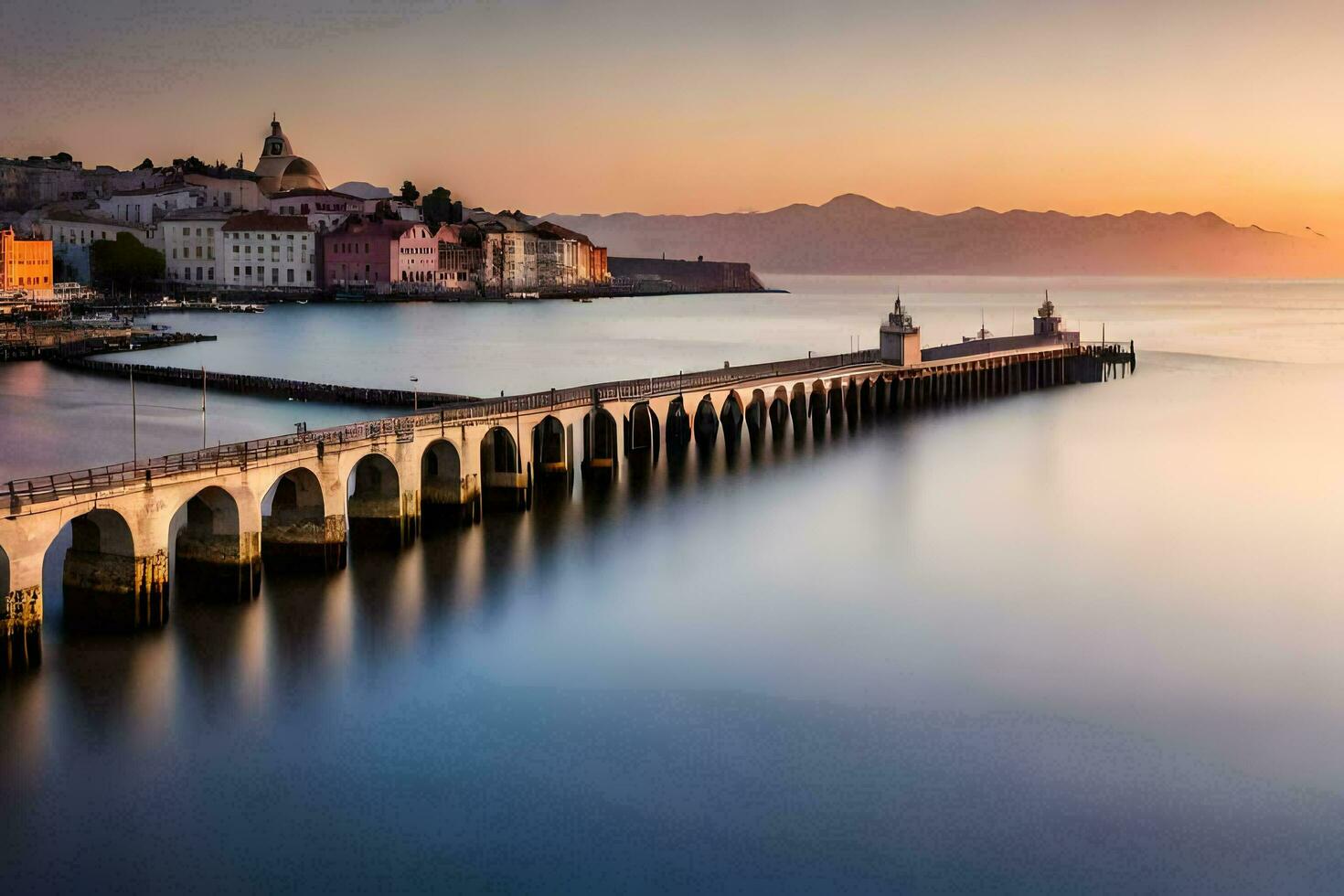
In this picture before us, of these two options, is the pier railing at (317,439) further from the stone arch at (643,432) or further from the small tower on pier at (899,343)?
the small tower on pier at (899,343)

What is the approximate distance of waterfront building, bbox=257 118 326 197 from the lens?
147375 millimetres

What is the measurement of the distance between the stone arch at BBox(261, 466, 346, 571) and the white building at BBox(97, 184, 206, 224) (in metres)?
114

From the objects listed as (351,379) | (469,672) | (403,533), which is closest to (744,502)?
(403,533)

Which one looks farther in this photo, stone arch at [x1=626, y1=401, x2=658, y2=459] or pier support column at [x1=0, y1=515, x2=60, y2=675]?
stone arch at [x1=626, y1=401, x2=658, y2=459]

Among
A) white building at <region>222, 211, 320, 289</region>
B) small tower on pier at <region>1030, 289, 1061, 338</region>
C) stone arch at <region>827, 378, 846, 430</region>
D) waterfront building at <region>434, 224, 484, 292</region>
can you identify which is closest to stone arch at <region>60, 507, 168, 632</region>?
stone arch at <region>827, 378, 846, 430</region>

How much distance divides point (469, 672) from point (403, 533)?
5890 mm

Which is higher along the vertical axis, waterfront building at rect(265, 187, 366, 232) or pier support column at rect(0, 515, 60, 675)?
waterfront building at rect(265, 187, 366, 232)

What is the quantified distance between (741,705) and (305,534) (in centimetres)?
825

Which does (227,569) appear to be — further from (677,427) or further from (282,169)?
(282,169)

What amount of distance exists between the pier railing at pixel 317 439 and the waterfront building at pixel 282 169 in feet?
373

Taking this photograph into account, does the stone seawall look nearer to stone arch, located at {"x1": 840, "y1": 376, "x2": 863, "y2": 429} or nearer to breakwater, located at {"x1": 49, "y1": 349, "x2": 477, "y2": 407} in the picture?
breakwater, located at {"x1": 49, "y1": 349, "x2": 477, "y2": 407}

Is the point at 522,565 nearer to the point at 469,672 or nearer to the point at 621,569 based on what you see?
the point at 621,569

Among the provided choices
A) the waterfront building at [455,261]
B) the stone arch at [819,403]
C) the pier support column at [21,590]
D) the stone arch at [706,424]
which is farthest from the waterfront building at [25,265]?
the pier support column at [21,590]

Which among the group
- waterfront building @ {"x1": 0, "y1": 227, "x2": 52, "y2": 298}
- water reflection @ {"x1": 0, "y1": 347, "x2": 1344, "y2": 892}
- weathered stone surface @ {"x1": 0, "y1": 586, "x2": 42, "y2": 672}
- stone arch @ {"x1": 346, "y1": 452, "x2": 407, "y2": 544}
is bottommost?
water reflection @ {"x1": 0, "y1": 347, "x2": 1344, "y2": 892}
